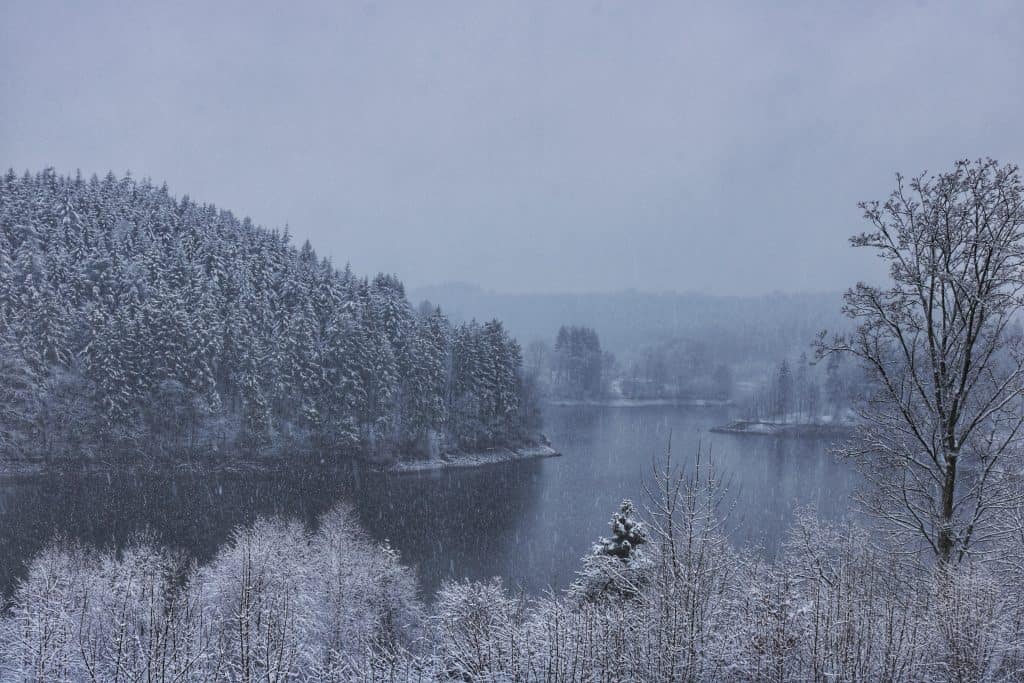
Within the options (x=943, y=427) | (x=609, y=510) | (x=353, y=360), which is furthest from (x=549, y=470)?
(x=943, y=427)

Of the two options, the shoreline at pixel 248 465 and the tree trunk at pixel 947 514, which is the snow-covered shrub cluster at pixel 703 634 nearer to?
the tree trunk at pixel 947 514

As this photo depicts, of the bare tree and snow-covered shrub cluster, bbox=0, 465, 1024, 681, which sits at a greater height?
the bare tree

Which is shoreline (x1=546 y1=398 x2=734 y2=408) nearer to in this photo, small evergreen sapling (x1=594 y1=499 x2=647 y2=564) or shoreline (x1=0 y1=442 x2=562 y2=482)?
shoreline (x1=0 y1=442 x2=562 y2=482)

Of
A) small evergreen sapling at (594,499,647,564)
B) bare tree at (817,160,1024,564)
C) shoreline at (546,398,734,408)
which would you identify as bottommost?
shoreline at (546,398,734,408)

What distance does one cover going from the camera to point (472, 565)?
3000 cm

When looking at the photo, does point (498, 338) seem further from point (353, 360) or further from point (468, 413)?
point (353, 360)

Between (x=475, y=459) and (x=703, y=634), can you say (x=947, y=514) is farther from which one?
(x=475, y=459)

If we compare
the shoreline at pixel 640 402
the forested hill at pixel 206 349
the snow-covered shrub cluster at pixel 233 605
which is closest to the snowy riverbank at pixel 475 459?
the forested hill at pixel 206 349

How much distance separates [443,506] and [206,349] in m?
26.5

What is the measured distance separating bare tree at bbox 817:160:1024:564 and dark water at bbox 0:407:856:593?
12278 mm

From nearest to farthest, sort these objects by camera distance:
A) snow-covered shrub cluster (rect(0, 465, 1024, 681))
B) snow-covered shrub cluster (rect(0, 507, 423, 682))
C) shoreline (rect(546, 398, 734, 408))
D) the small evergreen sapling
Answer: snow-covered shrub cluster (rect(0, 465, 1024, 681)) → snow-covered shrub cluster (rect(0, 507, 423, 682)) → the small evergreen sapling → shoreline (rect(546, 398, 734, 408))

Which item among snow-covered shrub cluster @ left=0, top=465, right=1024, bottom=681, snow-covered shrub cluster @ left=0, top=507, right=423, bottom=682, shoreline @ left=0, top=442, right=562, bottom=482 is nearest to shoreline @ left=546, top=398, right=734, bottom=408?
shoreline @ left=0, top=442, right=562, bottom=482

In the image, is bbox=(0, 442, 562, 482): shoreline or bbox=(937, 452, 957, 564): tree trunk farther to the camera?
bbox=(0, 442, 562, 482): shoreline

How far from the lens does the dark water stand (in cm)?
3077
